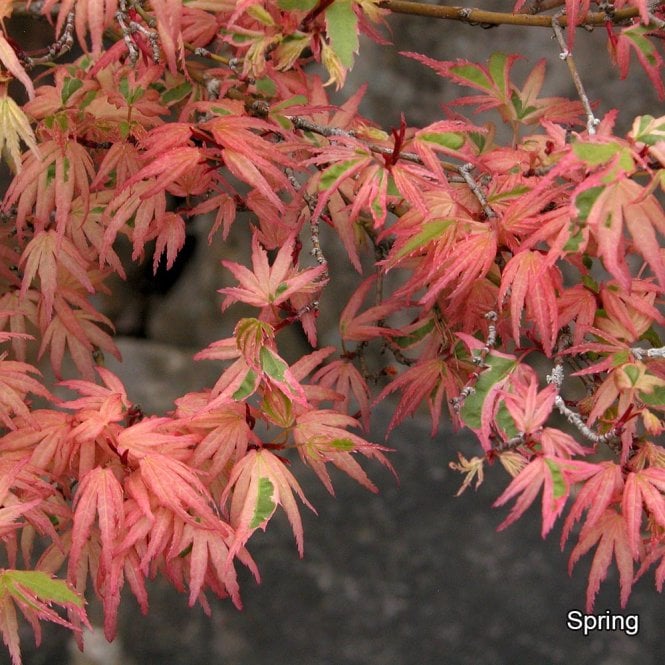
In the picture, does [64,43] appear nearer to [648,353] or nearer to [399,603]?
[648,353]

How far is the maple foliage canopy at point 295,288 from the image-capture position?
0.83 m

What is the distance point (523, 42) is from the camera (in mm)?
2219

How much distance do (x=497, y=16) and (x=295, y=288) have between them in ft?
1.72

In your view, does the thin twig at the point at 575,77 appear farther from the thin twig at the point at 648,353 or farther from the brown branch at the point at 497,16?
the thin twig at the point at 648,353

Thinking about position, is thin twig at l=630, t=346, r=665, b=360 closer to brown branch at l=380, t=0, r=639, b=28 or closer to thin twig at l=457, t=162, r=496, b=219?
thin twig at l=457, t=162, r=496, b=219

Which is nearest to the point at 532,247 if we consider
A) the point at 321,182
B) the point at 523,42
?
the point at 321,182

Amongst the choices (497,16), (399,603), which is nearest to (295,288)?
(497,16)

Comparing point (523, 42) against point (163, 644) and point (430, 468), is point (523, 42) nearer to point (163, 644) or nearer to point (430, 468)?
point (430, 468)

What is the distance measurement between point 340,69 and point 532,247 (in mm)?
296

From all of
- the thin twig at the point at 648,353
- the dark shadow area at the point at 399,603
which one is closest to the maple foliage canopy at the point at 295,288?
the thin twig at the point at 648,353

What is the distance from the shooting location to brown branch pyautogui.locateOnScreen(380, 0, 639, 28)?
1.10 m

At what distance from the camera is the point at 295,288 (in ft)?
2.98

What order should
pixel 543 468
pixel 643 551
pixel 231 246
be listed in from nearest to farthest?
pixel 543 468
pixel 643 551
pixel 231 246

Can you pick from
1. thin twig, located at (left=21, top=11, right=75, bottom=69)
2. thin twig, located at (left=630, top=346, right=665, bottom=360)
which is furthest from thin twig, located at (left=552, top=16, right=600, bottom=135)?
thin twig, located at (left=21, top=11, right=75, bottom=69)
